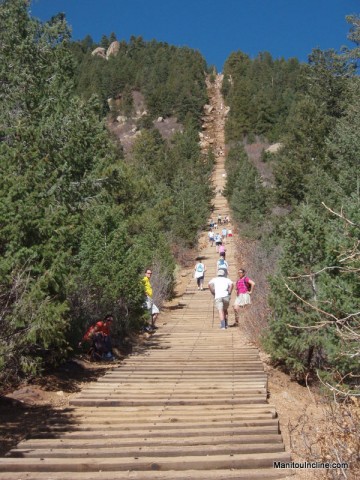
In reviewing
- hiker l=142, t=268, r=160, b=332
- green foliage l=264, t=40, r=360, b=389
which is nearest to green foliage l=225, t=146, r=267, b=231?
hiker l=142, t=268, r=160, b=332

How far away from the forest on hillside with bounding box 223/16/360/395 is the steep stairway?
98 centimetres

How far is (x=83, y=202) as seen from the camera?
44.8 ft

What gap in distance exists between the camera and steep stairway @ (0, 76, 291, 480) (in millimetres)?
5094

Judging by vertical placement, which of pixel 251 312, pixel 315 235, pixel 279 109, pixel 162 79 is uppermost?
pixel 162 79

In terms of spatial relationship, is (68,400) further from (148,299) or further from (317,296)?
(148,299)

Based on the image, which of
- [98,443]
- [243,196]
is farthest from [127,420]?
[243,196]

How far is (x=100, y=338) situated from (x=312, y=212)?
465cm

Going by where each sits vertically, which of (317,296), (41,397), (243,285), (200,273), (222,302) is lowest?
(41,397)

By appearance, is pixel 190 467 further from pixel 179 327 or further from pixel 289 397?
pixel 179 327

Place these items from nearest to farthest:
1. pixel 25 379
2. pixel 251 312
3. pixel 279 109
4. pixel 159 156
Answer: pixel 25 379 < pixel 251 312 < pixel 159 156 < pixel 279 109

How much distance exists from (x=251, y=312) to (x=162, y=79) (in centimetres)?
9472

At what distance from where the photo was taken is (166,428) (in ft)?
20.3

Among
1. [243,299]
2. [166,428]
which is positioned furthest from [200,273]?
[166,428]

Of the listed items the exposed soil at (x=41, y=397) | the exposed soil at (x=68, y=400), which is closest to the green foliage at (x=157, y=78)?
the exposed soil at (x=41, y=397)
